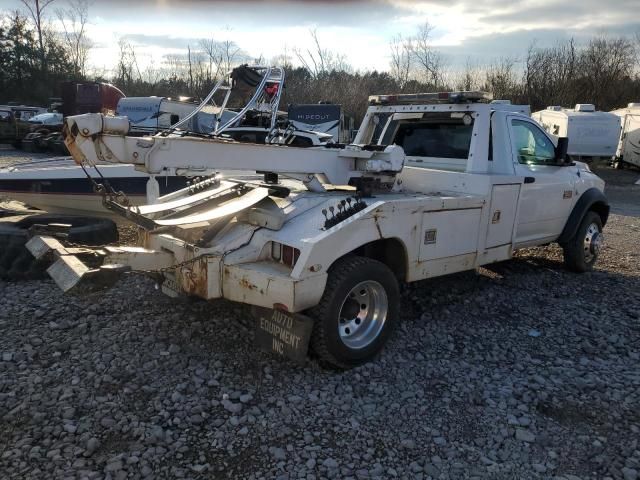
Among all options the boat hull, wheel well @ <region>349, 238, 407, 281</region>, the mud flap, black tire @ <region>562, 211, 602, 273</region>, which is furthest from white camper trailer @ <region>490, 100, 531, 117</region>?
the boat hull

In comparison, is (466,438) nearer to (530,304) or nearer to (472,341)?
(472,341)

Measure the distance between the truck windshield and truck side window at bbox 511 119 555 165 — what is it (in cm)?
55

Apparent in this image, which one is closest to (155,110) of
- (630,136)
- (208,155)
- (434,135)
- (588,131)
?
(434,135)

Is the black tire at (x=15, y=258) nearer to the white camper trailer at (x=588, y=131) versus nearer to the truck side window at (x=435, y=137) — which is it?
the truck side window at (x=435, y=137)

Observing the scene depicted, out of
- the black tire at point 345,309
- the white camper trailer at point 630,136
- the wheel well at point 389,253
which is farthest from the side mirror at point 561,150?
the white camper trailer at point 630,136

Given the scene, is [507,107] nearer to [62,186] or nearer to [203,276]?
[203,276]

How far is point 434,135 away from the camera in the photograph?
6.05 m

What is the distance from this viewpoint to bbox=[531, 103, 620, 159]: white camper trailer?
19.5m

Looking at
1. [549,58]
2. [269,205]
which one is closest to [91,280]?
[269,205]

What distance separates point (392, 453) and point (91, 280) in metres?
2.03

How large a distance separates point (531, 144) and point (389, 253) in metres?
2.67

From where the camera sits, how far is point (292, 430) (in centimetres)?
331

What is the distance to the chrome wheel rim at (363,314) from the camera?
4.09 meters

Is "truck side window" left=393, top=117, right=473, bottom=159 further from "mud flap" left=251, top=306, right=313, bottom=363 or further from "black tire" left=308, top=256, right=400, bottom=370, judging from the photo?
"mud flap" left=251, top=306, right=313, bottom=363
